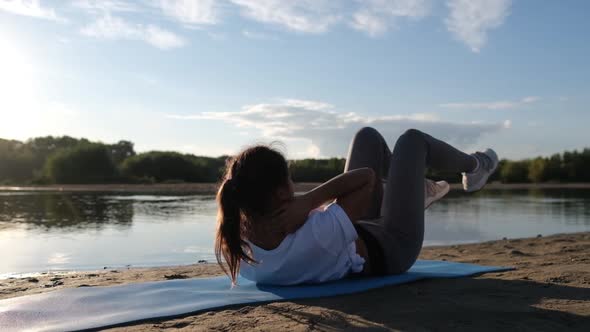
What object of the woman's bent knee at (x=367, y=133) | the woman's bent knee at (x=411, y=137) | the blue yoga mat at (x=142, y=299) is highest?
the woman's bent knee at (x=367, y=133)

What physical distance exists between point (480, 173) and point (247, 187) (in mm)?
1776

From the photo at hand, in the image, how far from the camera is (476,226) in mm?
8453

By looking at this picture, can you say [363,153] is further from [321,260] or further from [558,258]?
[558,258]

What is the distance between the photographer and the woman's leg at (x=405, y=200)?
2.70 m

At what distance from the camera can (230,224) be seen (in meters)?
2.32

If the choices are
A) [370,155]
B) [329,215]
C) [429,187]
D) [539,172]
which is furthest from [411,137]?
[539,172]

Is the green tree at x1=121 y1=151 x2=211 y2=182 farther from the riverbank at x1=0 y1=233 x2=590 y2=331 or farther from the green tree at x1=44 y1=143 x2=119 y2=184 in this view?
the riverbank at x1=0 y1=233 x2=590 y2=331

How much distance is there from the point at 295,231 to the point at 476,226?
6751mm

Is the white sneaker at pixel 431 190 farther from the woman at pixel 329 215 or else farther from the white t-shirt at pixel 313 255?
the white t-shirt at pixel 313 255

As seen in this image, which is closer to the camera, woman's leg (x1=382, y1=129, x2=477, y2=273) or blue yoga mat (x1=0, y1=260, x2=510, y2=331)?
blue yoga mat (x1=0, y1=260, x2=510, y2=331)

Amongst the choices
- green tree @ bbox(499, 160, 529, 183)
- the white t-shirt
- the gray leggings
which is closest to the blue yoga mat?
the white t-shirt

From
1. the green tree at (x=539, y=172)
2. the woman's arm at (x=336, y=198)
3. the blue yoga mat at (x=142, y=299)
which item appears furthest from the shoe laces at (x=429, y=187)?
the green tree at (x=539, y=172)

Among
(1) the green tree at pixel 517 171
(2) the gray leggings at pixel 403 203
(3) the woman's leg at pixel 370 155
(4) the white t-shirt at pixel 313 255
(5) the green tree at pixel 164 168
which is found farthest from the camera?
(5) the green tree at pixel 164 168

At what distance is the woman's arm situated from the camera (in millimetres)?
2342
